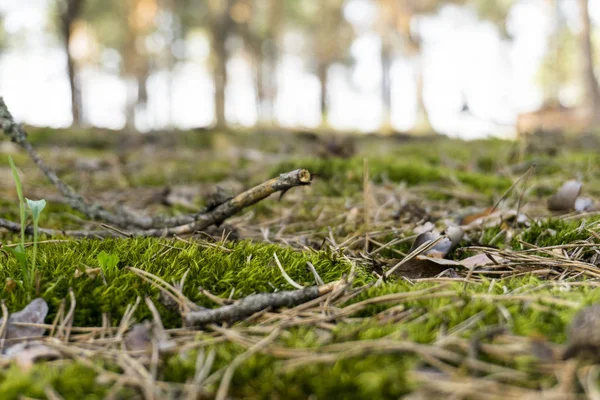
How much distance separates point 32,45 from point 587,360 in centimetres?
3828

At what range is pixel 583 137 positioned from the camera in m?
6.43

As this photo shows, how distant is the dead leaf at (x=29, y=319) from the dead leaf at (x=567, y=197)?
7.21 feet

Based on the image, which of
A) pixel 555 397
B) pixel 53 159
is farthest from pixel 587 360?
pixel 53 159

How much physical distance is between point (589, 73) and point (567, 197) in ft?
38.8

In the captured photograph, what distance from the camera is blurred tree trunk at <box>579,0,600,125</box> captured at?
38.3 feet

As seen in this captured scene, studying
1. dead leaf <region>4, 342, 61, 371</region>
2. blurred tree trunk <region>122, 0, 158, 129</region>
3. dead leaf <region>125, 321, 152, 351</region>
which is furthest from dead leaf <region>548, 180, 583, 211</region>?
blurred tree trunk <region>122, 0, 158, 129</region>

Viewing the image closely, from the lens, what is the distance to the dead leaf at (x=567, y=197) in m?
2.20

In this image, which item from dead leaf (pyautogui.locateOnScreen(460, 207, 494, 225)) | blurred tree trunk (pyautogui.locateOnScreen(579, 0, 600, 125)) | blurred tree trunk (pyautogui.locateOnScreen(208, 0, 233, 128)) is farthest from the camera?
blurred tree trunk (pyautogui.locateOnScreen(579, 0, 600, 125))

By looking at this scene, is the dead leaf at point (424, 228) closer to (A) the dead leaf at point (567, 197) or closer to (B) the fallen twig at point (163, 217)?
(B) the fallen twig at point (163, 217)

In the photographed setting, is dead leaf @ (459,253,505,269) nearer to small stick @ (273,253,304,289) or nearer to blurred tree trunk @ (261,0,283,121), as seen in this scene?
small stick @ (273,253,304,289)

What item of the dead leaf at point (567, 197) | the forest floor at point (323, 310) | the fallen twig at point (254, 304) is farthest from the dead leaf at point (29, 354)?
the dead leaf at point (567, 197)

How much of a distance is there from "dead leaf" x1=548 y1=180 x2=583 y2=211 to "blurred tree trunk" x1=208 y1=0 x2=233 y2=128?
7297mm

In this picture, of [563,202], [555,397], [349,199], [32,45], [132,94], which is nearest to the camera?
[555,397]

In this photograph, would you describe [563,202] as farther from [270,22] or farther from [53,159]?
[270,22]
